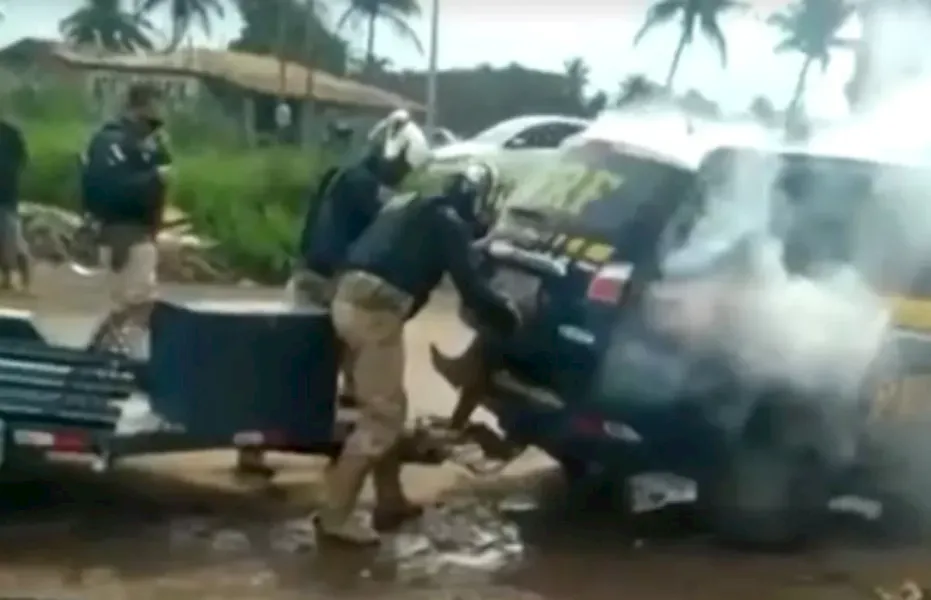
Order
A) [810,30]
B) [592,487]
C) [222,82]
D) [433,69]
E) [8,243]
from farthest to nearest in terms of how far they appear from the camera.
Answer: [8,243], [222,82], [433,69], [810,30], [592,487]

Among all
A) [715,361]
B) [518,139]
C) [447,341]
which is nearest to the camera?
[715,361]

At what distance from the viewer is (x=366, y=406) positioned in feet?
24.3

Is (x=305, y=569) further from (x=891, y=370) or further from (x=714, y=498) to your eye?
(x=891, y=370)

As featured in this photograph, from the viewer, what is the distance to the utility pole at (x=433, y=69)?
952 cm

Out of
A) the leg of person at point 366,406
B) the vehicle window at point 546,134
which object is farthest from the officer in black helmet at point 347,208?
the vehicle window at point 546,134

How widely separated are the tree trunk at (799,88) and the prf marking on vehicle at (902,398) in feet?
6.57

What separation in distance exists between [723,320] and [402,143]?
62.3 inches

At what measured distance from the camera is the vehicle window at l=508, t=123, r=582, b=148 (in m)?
9.42

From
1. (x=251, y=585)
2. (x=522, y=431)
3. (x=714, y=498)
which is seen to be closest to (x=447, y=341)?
(x=522, y=431)

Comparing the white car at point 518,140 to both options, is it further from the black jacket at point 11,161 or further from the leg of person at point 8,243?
the leg of person at point 8,243

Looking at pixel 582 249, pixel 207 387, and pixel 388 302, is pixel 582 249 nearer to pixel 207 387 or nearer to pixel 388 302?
pixel 388 302

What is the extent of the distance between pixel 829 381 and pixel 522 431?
1275mm

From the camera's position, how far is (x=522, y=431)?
25.9 ft

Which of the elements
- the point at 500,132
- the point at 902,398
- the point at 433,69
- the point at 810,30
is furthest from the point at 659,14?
the point at 902,398
